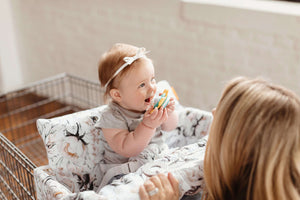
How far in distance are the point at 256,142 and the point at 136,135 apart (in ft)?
1.50

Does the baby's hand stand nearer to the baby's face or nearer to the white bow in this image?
the baby's face

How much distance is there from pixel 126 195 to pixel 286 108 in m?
0.40

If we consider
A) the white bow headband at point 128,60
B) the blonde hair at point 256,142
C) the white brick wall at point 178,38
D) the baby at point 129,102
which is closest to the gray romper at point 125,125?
the baby at point 129,102

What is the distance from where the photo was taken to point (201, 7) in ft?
5.99

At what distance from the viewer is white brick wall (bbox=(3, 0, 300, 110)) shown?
5.51ft

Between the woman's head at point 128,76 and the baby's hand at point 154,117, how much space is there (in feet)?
0.22

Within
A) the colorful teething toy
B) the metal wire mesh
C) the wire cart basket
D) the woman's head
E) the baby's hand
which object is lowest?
the wire cart basket

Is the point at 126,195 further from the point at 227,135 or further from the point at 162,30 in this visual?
the point at 162,30

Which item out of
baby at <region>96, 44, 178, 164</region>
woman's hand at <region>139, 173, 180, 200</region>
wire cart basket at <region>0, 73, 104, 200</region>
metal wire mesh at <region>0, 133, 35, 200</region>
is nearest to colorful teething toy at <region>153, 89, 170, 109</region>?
baby at <region>96, 44, 178, 164</region>

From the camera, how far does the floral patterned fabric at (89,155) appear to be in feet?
3.09

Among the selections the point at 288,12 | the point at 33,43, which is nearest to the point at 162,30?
the point at 288,12

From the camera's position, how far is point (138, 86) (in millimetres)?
1123

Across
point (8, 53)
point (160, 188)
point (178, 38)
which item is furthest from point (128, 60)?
point (8, 53)

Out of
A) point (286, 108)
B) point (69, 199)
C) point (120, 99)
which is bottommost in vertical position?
point (69, 199)
